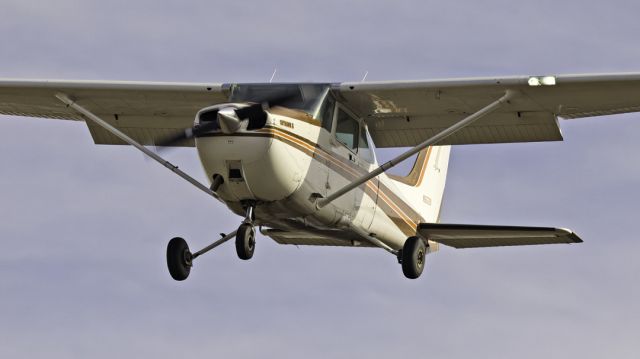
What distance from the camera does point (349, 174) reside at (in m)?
21.9

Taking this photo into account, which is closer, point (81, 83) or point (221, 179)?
point (221, 179)

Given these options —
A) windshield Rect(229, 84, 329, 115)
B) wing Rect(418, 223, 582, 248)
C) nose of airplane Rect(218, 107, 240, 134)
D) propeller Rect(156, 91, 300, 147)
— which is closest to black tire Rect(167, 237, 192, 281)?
propeller Rect(156, 91, 300, 147)

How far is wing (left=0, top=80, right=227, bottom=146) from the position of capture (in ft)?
74.5

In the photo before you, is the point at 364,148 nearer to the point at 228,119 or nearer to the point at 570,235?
the point at 570,235

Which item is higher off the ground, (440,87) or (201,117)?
(440,87)

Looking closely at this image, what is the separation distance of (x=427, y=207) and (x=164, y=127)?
16.3 feet

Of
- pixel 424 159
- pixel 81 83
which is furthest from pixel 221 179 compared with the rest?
pixel 424 159

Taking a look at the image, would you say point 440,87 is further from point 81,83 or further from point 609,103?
point 81,83

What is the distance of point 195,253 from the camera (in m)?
21.8

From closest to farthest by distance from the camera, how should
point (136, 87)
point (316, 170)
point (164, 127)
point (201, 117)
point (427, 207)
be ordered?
point (201, 117) → point (316, 170) → point (136, 87) → point (164, 127) → point (427, 207)

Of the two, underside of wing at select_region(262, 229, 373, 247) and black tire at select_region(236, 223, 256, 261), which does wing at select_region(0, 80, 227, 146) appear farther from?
black tire at select_region(236, 223, 256, 261)

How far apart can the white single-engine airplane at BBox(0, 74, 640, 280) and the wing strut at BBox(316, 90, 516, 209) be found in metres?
0.02

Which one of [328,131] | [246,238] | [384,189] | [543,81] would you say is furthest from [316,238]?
[543,81]

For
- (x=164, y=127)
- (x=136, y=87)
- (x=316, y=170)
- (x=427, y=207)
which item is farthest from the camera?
(x=427, y=207)
